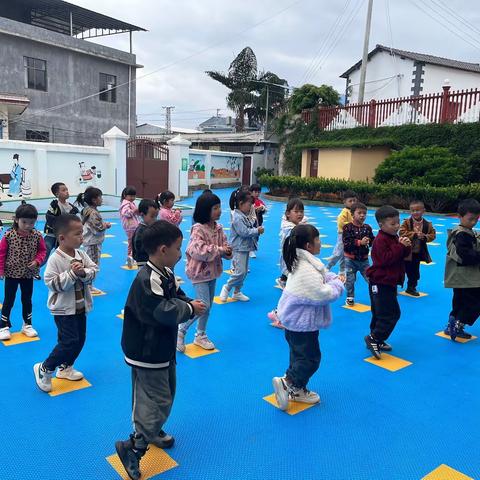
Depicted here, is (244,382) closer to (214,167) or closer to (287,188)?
(287,188)

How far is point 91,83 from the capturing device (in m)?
24.6

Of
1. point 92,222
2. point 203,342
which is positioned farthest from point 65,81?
point 203,342

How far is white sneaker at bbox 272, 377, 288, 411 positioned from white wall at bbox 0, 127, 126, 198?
12.1 meters

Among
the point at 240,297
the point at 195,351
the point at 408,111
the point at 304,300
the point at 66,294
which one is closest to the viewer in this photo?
the point at 304,300

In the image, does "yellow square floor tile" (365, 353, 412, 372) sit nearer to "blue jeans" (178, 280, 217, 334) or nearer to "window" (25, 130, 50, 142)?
"blue jeans" (178, 280, 217, 334)

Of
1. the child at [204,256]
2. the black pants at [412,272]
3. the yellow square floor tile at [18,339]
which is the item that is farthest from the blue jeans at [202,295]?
the black pants at [412,272]

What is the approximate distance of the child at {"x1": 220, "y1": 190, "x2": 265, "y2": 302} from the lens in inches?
193

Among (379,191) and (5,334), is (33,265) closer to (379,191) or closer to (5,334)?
(5,334)

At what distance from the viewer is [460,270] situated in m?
4.22

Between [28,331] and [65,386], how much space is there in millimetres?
1145

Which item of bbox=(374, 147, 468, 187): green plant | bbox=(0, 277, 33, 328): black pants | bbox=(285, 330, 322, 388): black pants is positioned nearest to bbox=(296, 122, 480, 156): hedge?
bbox=(374, 147, 468, 187): green plant

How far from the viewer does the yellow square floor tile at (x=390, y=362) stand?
3.81 meters

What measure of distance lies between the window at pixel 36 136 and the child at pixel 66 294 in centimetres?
2156

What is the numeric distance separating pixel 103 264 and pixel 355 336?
443cm
